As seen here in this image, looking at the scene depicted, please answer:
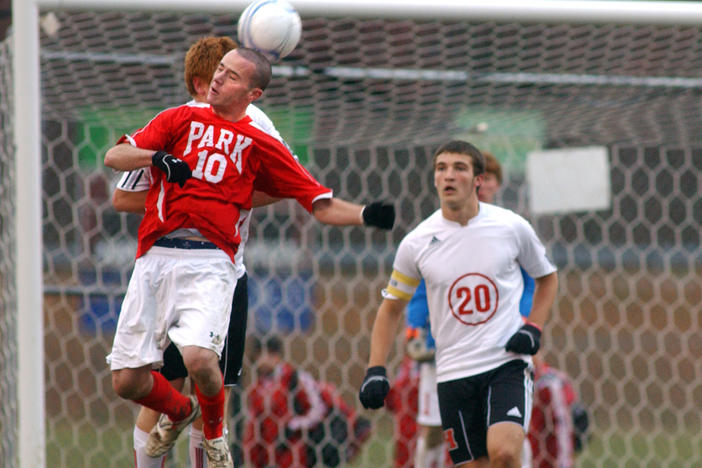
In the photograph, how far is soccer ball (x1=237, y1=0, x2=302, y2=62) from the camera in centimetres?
350

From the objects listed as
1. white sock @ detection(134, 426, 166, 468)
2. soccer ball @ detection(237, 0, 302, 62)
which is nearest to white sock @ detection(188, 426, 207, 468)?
white sock @ detection(134, 426, 166, 468)

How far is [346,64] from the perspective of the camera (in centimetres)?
577

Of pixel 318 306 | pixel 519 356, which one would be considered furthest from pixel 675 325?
pixel 519 356

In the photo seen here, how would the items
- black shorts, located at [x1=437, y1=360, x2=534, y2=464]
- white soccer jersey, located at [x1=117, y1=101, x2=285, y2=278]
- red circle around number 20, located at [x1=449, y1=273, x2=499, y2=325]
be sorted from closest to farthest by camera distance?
white soccer jersey, located at [x1=117, y1=101, x2=285, y2=278]
black shorts, located at [x1=437, y1=360, x2=534, y2=464]
red circle around number 20, located at [x1=449, y1=273, x2=499, y2=325]

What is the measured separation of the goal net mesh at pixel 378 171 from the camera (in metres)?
5.38

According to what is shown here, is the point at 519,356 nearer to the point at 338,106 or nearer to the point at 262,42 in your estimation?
the point at 262,42

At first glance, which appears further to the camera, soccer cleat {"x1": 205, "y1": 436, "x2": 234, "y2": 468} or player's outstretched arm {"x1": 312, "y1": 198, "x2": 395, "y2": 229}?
soccer cleat {"x1": 205, "y1": 436, "x2": 234, "y2": 468}

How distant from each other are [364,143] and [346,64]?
159 cm

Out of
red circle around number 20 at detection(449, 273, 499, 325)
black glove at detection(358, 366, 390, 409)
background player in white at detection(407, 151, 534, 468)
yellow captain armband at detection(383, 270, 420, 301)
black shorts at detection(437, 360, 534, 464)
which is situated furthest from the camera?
background player in white at detection(407, 151, 534, 468)

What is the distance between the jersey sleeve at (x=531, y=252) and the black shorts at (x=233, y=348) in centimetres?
119

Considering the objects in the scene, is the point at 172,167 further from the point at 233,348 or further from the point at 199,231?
the point at 233,348

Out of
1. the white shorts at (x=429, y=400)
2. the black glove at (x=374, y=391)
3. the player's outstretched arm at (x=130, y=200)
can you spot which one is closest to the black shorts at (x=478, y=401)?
the black glove at (x=374, y=391)

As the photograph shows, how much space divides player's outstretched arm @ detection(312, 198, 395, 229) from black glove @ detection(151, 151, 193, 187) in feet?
1.64

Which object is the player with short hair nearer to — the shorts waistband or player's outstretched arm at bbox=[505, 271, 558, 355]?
the shorts waistband
